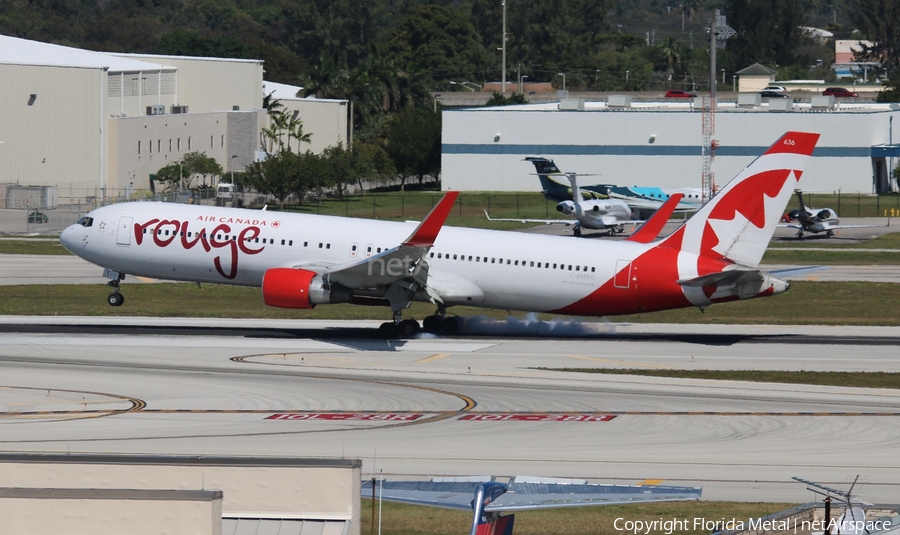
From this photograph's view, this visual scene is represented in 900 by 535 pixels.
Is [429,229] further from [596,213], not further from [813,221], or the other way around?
[813,221]

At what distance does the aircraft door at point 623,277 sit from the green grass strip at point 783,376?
16.5ft

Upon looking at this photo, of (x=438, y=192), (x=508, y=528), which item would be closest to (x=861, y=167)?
(x=438, y=192)

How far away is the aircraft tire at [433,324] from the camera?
4891 centimetres

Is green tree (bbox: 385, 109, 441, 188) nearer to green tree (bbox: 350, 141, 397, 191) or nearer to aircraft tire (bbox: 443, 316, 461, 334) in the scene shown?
green tree (bbox: 350, 141, 397, 191)

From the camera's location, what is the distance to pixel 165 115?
399 ft

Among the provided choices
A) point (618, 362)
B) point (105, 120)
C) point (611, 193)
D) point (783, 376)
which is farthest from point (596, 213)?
point (783, 376)

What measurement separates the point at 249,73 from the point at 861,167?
2672 inches

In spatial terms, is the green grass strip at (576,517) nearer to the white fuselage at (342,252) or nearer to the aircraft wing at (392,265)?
the aircraft wing at (392,265)

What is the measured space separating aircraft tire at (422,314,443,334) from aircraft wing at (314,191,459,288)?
10.5 feet

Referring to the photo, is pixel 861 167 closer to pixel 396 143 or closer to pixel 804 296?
pixel 396 143

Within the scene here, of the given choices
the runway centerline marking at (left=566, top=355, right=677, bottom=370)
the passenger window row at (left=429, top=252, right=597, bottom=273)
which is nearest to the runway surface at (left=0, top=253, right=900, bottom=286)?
the passenger window row at (left=429, top=252, right=597, bottom=273)

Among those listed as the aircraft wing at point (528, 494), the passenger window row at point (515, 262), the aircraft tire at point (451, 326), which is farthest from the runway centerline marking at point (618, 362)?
the aircraft wing at point (528, 494)

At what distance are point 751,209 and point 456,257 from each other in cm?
1094

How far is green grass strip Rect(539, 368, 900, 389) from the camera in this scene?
129 ft
